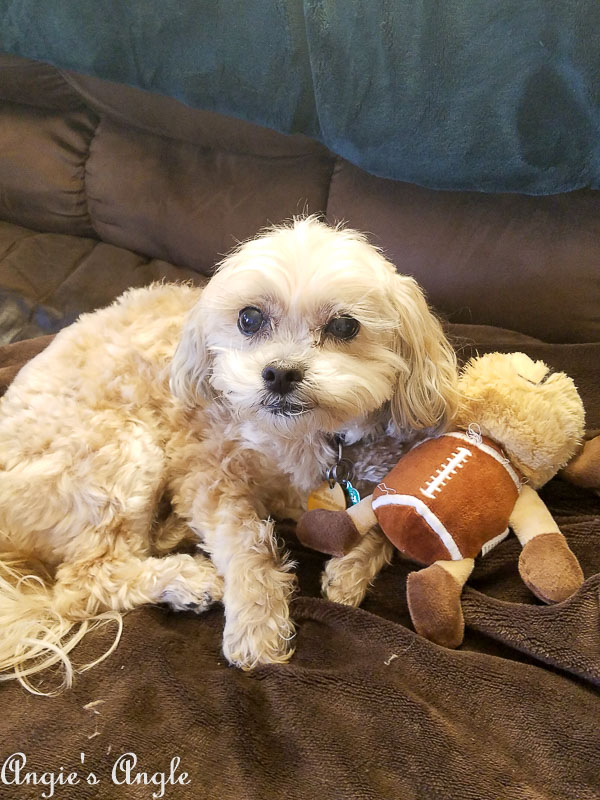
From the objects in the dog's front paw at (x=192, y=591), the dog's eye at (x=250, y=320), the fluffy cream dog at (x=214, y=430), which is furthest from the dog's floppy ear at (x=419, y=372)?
the dog's front paw at (x=192, y=591)

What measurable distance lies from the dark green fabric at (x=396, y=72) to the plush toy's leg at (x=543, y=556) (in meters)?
0.80

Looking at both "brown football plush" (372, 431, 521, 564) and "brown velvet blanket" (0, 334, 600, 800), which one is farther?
"brown football plush" (372, 431, 521, 564)

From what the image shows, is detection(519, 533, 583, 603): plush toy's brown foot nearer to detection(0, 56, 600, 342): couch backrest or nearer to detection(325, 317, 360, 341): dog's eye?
detection(325, 317, 360, 341): dog's eye

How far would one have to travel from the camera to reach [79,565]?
1.32 metres

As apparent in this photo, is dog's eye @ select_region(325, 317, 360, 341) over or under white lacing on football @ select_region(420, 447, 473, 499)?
over

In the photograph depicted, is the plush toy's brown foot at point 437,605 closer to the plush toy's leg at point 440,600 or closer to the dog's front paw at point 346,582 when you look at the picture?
the plush toy's leg at point 440,600

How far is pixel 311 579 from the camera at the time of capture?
4.44 ft

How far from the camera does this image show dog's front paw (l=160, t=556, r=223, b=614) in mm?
1279

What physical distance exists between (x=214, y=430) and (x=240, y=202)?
0.83m

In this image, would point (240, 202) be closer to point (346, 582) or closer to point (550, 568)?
point (346, 582)

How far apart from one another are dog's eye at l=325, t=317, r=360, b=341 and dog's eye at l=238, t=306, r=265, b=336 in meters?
0.15

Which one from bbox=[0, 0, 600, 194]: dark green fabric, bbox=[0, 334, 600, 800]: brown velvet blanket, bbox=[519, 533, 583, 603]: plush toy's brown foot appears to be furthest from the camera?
bbox=[0, 0, 600, 194]: dark green fabric

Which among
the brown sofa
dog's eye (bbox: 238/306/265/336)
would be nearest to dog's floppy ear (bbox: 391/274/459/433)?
the brown sofa

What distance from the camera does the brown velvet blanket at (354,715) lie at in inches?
36.2
